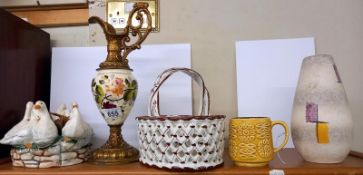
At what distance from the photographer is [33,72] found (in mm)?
732

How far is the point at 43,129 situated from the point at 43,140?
21 mm

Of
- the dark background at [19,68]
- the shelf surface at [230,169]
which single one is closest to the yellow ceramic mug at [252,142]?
the shelf surface at [230,169]

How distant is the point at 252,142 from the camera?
51cm

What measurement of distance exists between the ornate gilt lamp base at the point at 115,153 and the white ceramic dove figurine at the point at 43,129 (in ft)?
0.30

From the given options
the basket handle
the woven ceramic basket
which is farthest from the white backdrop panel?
the woven ceramic basket

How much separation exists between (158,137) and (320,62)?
1.11ft

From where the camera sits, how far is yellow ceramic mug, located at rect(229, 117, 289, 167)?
0.50 meters

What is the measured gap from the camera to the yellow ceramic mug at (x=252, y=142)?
50 centimetres

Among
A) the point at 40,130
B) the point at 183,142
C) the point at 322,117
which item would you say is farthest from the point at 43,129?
the point at 322,117

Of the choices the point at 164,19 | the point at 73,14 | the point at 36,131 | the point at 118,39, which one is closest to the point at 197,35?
the point at 164,19

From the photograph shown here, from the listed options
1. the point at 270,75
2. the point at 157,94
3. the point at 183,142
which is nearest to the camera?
the point at 183,142

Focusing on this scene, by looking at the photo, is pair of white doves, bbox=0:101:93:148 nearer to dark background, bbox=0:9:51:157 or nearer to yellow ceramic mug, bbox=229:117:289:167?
dark background, bbox=0:9:51:157

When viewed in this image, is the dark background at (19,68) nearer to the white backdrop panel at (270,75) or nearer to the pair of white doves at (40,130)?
the pair of white doves at (40,130)

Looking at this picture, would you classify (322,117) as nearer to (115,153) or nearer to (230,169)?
(230,169)
